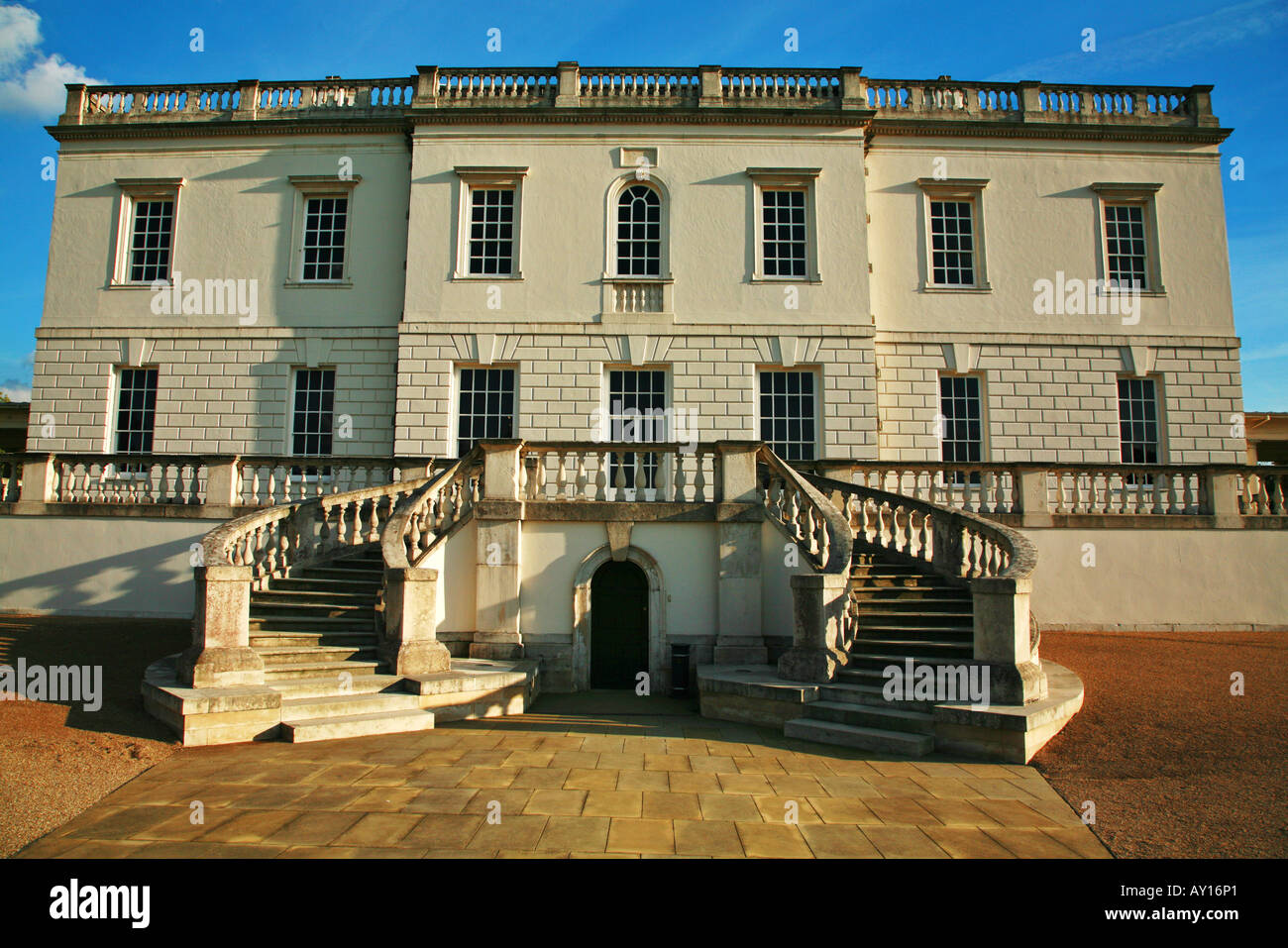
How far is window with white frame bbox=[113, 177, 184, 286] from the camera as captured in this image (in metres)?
19.2

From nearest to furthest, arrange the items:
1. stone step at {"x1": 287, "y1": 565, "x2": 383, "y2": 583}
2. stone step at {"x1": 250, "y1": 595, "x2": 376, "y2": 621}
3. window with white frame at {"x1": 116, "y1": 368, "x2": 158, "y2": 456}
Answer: stone step at {"x1": 250, "y1": 595, "x2": 376, "y2": 621}, stone step at {"x1": 287, "y1": 565, "x2": 383, "y2": 583}, window with white frame at {"x1": 116, "y1": 368, "x2": 158, "y2": 456}

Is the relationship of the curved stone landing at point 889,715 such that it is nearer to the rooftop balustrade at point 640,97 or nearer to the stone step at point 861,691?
the stone step at point 861,691

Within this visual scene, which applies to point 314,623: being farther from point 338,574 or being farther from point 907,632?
point 907,632

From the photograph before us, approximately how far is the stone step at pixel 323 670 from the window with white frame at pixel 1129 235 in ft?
59.9

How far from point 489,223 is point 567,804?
50.2 ft

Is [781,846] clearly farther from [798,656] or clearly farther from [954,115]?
[954,115]

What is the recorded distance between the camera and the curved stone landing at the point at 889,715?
7910 millimetres

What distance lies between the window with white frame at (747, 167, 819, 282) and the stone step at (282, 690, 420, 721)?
12.6 meters

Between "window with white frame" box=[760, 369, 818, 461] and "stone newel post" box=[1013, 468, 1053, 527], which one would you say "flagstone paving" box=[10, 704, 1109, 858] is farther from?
"window with white frame" box=[760, 369, 818, 461]

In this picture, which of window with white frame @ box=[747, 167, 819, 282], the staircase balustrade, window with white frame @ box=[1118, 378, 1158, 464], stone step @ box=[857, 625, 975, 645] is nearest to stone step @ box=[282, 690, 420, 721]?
the staircase balustrade

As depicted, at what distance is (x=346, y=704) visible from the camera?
8914 mm

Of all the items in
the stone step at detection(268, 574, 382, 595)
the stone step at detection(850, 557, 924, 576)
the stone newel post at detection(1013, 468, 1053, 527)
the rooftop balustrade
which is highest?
the rooftop balustrade

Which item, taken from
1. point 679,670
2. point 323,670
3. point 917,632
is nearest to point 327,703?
point 323,670

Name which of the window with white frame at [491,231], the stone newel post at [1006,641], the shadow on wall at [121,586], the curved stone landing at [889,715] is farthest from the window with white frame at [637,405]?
the stone newel post at [1006,641]
